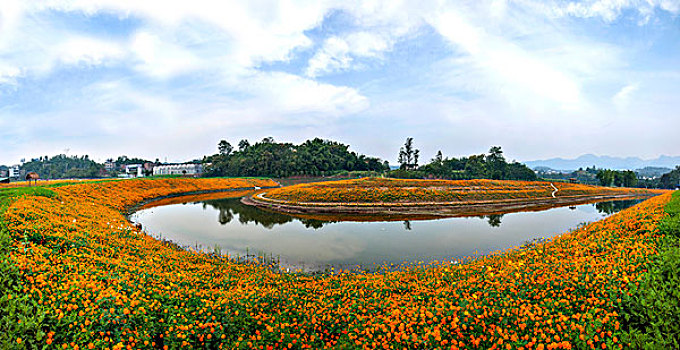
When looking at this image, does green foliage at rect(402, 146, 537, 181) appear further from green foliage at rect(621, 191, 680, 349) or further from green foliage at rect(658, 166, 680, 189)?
green foliage at rect(621, 191, 680, 349)

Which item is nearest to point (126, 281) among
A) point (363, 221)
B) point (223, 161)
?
point (363, 221)

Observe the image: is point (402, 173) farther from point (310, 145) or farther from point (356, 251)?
point (356, 251)

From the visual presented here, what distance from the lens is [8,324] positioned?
3760mm

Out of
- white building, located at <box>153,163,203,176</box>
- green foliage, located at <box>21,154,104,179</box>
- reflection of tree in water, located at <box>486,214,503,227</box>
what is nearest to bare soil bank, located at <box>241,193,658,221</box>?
reflection of tree in water, located at <box>486,214,503,227</box>

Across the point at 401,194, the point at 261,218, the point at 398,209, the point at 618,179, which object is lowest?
the point at 261,218

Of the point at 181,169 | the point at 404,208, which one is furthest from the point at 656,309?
the point at 181,169

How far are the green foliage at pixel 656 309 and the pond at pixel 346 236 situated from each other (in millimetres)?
7622

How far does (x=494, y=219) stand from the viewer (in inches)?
950

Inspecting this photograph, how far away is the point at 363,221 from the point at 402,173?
49687 mm

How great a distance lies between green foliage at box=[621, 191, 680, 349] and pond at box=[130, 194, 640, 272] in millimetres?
7622

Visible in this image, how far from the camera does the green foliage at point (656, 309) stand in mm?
3527

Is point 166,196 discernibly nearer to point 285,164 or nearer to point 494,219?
point 494,219

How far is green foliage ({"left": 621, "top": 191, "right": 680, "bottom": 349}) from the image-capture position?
11.6ft

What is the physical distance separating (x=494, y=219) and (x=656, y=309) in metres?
21.7
